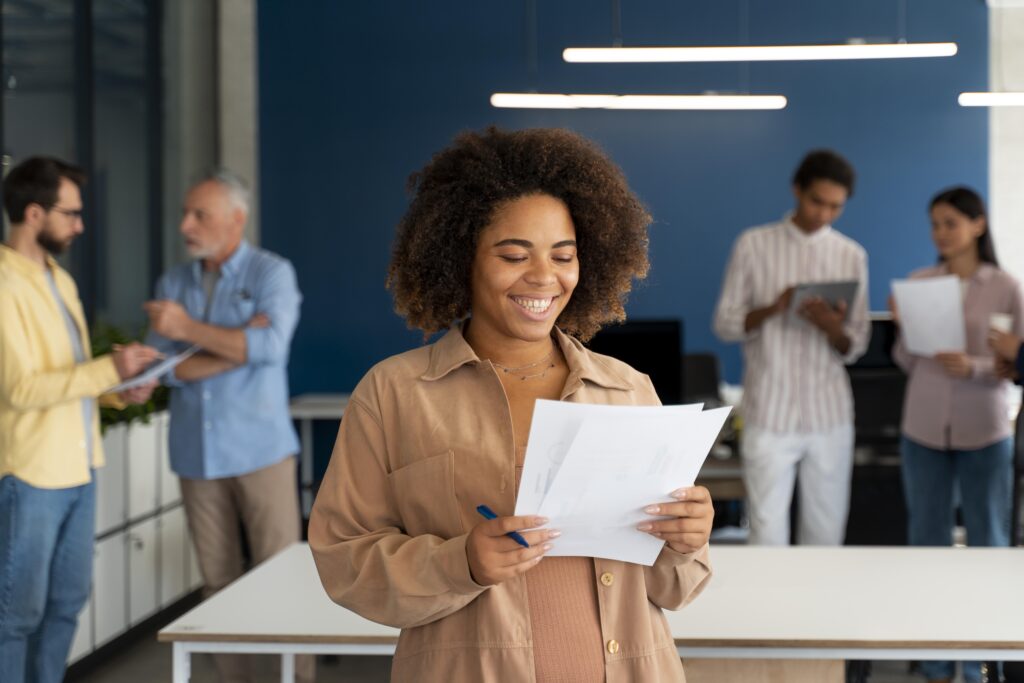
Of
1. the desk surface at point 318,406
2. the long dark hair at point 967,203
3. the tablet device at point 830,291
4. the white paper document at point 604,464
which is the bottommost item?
the desk surface at point 318,406

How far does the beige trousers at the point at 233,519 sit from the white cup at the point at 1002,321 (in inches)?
101

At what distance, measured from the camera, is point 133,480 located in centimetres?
452

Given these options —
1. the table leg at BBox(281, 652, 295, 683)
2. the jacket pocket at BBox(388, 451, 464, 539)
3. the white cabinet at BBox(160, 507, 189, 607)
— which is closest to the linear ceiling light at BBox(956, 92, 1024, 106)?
the white cabinet at BBox(160, 507, 189, 607)

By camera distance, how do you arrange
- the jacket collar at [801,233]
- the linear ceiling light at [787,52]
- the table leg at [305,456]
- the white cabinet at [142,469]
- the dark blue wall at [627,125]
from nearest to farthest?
the jacket collar at [801,233], the white cabinet at [142,469], the linear ceiling light at [787,52], the table leg at [305,456], the dark blue wall at [627,125]

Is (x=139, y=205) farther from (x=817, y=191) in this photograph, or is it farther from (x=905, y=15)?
(x=905, y=15)

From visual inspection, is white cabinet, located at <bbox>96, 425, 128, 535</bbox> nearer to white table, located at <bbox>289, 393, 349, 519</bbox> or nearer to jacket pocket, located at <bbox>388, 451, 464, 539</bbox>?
white table, located at <bbox>289, 393, 349, 519</bbox>

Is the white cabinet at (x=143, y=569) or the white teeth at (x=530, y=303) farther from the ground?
the white teeth at (x=530, y=303)

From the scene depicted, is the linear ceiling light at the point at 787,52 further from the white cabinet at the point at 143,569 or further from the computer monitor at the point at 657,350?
the white cabinet at the point at 143,569

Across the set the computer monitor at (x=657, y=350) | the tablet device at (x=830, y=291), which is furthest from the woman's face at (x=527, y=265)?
the tablet device at (x=830, y=291)

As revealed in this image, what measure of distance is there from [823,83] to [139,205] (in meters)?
4.24

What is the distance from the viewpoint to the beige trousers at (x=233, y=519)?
3736mm

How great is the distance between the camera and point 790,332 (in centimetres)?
403

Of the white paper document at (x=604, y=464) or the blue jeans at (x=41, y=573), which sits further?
the blue jeans at (x=41, y=573)

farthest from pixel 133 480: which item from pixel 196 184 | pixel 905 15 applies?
pixel 905 15
